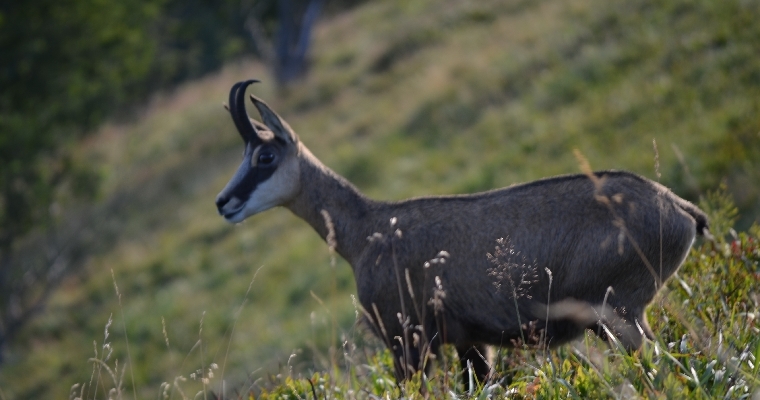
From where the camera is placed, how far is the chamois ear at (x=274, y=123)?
6.90 meters

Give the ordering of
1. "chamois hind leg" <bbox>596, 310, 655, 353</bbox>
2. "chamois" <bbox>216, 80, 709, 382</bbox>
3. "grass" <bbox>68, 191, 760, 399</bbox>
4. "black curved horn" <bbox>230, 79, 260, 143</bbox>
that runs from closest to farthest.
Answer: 1. "grass" <bbox>68, 191, 760, 399</bbox>
2. "chamois hind leg" <bbox>596, 310, 655, 353</bbox>
3. "chamois" <bbox>216, 80, 709, 382</bbox>
4. "black curved horn" <bbox>230, 79, 260, 143</bbox>

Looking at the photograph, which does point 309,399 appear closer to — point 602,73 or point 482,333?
point 482,333

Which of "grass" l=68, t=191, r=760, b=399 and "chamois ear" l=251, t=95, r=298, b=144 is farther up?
"chamois ear" l=251, t=95, r=298, b=144

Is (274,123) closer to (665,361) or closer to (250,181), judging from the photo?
(250,181)

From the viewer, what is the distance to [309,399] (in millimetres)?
5207

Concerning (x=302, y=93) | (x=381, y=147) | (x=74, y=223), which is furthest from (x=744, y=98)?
(x=74, y=223)

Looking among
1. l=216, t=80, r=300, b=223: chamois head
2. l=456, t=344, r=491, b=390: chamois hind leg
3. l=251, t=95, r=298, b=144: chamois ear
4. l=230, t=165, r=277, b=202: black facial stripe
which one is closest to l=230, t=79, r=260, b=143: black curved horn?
l=216, t=80, r=300, b=223: chamois head

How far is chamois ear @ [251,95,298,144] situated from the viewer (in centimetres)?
690

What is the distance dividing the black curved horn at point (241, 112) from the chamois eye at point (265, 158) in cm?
16

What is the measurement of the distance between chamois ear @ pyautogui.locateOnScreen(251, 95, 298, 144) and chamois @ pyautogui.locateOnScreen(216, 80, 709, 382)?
1 centimetres

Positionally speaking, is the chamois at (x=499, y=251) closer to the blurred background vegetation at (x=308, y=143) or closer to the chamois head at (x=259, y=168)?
the chamois head at (x=259, y=168)

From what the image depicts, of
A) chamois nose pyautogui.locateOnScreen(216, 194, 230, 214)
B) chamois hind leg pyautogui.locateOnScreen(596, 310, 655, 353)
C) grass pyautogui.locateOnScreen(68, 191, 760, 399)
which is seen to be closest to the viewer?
grass pyautogui.locateOnScreen(68, 191, 760, 399)

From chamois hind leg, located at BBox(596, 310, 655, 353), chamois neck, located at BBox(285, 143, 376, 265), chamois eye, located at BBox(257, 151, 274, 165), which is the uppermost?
chamois eye, located at BBox(257, 151, 274, 165)

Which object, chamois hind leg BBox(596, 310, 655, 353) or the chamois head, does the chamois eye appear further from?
chamois hind leg BBox(596, 310, 655, 353)
